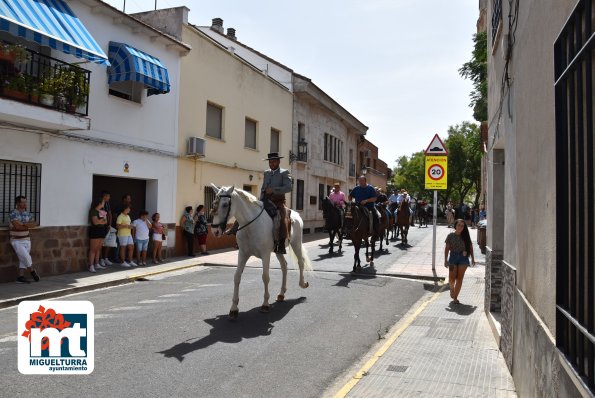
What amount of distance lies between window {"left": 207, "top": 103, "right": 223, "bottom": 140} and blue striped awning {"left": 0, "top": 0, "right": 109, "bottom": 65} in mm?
6819

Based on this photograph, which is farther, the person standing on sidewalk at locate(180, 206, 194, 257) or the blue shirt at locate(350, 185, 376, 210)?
the person standing on sidewalk at locate(180, 206, 194, 257)

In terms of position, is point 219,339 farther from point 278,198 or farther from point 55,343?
point 278,198

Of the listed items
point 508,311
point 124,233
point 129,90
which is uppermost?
point 129,90

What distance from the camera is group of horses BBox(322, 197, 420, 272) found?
12.7 metres

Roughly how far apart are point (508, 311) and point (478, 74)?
896 inches

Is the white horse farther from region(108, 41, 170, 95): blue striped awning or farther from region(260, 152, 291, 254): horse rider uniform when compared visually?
region(108, 41, 170, 95): blue striped awning

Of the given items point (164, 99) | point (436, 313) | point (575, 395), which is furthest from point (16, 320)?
point (164, 99)

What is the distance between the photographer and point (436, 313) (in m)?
8.38

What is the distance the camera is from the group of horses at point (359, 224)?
12719 millimetres

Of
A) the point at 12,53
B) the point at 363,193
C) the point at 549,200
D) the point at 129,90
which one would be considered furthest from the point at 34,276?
the point at 549,200

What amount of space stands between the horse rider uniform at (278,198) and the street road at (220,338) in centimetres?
125

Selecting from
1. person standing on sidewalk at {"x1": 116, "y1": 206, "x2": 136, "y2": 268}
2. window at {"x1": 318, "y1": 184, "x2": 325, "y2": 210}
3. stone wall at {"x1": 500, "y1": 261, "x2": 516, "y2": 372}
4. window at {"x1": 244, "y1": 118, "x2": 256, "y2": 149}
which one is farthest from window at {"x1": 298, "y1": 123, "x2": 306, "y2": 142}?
stone wall at {"x1": 500, "y1": 261, "x2": 516, "y2": 372}

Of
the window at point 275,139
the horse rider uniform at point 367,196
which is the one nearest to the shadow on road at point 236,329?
the horse rider uniform at point 367,196

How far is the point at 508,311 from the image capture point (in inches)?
210
